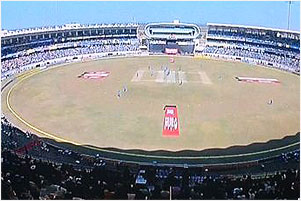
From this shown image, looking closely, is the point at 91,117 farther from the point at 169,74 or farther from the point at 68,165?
the point at 169,74

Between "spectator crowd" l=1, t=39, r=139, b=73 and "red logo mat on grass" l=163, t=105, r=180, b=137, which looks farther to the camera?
"spectator crowd" l=1, t=39, r=139, b=73

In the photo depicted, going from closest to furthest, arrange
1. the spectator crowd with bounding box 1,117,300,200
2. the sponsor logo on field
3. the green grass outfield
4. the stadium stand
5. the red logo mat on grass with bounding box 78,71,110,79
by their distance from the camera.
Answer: the spectator crowd with bounding box 1,117,300,200 → the stadium stand → the green grass outfield → the sponsor logo on field → the red logo mat on grass with bounding box 78,71,110,79

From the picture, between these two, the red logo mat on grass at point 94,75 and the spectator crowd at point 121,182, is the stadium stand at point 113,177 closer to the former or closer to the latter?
the spectator crowd at point 121,182

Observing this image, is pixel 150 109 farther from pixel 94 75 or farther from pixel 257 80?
pixel 257 80

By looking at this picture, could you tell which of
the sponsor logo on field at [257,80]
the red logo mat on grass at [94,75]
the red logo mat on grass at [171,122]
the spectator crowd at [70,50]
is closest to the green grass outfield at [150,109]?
the red logo mat on grass at [171,122]

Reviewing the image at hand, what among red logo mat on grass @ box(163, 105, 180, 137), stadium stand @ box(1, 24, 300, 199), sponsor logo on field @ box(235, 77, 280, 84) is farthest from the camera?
sponsor logo on field @ box(235, 77, 280, 84)

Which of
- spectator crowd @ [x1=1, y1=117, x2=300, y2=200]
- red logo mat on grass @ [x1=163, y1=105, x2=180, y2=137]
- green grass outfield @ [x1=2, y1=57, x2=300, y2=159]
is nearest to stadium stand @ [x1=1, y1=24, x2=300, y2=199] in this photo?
spectator crowd @ [x1=1, y1=117, x2=300, y2=200]

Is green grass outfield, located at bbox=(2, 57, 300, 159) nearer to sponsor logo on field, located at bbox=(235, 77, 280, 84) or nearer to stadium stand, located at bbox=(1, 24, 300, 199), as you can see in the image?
sponsor logo on field, located at bbox=(235, 77, 280, 84)
